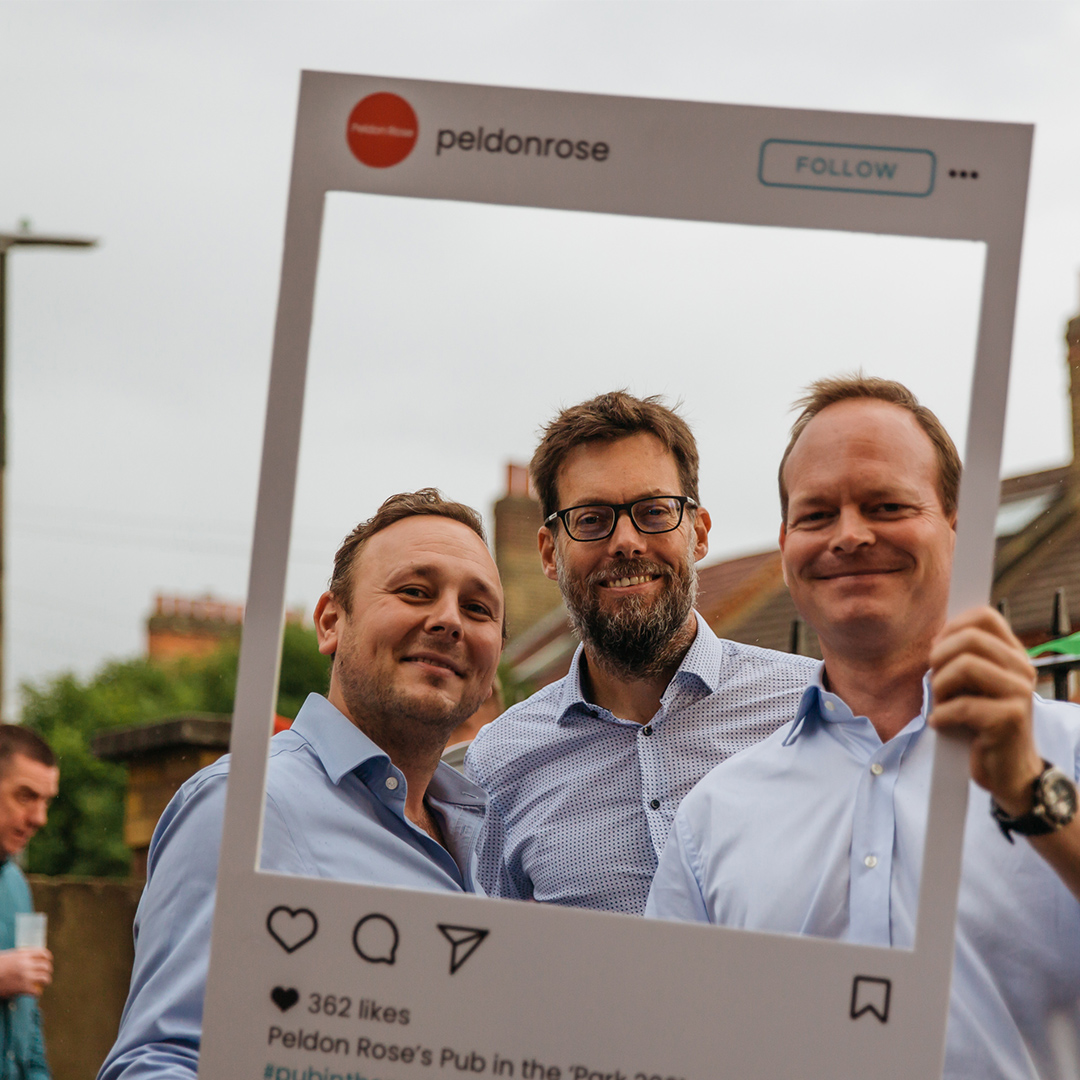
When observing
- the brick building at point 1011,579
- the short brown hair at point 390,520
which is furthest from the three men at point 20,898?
the short brown hair at point 390,520

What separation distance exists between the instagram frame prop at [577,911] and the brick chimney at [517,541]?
2.37 ft

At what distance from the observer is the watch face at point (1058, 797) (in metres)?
1.38

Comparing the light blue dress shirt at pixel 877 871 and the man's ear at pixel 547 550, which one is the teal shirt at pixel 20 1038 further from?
the light blue dress shirt at pixel 877 871

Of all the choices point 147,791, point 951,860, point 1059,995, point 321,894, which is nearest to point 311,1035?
point 321,894

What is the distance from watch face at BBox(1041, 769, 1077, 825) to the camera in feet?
4.54

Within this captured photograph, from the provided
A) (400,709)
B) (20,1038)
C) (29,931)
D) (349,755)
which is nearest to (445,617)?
(400,709)

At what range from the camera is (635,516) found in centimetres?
209

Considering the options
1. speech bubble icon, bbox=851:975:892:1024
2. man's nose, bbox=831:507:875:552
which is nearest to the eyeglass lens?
man's nose, bbox=831:507:875:552

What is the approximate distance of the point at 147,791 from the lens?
4.56 metres

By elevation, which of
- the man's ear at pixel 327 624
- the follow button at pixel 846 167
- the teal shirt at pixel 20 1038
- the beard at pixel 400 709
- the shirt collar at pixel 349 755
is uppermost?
the follow button at pixel 846 167

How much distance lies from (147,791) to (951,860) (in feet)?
12.5

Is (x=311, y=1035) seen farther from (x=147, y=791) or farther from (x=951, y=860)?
(x=147, y=791)

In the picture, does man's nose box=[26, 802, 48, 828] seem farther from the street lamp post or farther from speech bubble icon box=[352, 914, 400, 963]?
the street lamp post

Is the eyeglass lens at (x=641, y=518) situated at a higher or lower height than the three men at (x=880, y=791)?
higher
